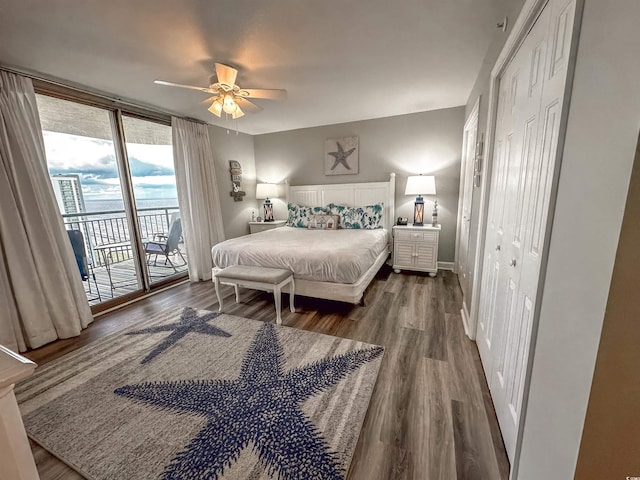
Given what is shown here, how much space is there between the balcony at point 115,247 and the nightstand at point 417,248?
342 cm

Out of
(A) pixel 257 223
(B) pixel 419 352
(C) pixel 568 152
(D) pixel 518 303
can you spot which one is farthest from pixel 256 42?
(A) pixel 257 223

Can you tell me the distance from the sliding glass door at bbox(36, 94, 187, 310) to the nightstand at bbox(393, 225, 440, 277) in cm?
340

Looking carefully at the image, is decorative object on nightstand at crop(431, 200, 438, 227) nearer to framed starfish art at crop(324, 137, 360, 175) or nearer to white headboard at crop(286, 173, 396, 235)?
white headboard at crop(286, 173, 396, 235)

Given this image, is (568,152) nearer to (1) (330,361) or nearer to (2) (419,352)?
(2) (419,352)

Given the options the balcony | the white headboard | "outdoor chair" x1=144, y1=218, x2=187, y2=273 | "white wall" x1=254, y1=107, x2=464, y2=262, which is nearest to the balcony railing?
the balcony

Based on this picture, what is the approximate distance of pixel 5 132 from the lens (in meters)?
2.09

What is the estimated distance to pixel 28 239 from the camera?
7.27 ft

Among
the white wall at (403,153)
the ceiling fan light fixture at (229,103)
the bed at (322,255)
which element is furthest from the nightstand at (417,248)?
the ceiling fan light fixture at (229,103)

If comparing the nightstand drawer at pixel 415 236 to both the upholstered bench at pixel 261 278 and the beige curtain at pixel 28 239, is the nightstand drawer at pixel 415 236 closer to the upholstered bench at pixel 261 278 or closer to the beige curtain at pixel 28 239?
the upholstered bench at pixel 261 278

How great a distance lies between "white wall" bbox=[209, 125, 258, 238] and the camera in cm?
429

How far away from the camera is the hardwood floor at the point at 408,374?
1.21 m

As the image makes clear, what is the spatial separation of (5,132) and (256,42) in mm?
2235

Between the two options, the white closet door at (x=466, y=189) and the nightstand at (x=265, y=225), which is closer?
the white closet door at (x=466, y=189)

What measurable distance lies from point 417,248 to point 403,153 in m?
1.51
